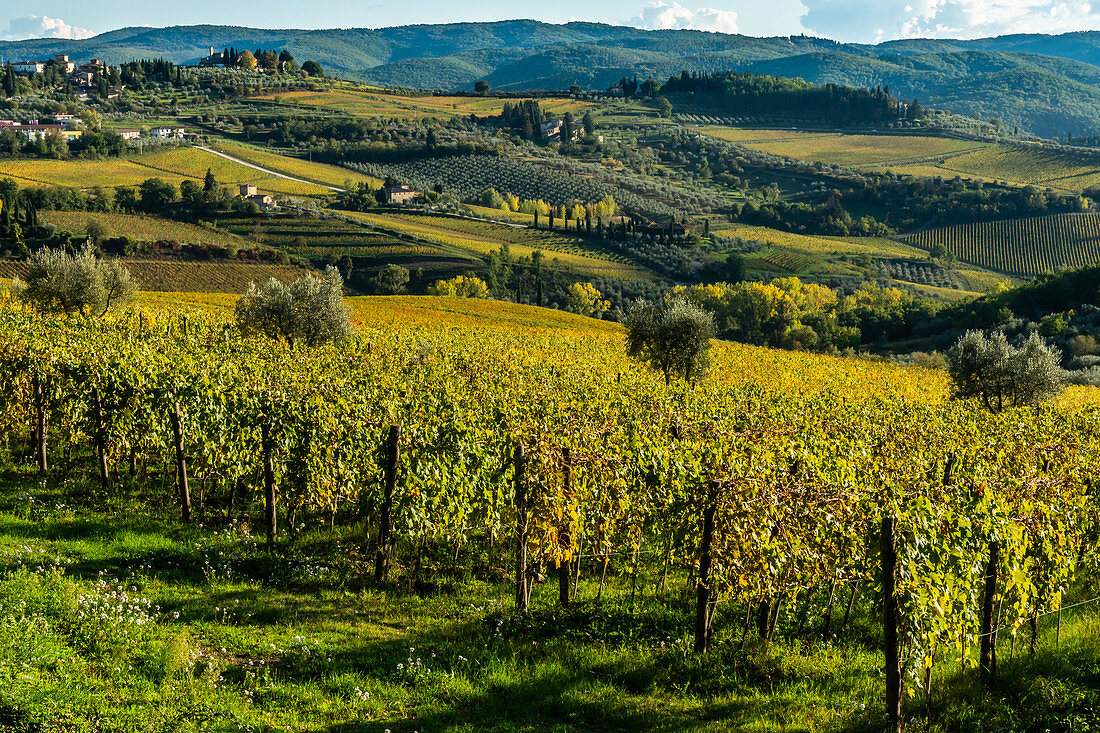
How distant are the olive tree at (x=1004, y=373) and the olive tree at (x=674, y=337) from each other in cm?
1295

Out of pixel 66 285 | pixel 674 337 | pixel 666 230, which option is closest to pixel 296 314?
pixel 66 285

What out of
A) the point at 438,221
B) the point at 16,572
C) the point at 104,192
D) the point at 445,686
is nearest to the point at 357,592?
the point at 445,686

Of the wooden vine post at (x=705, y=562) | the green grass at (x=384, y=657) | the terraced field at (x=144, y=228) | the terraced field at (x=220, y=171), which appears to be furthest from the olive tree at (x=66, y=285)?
the terraced field at (x=220, y=171)

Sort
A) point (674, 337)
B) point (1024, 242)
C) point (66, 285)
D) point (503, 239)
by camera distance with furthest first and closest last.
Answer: point (1024, 242) < point (503, 239) < point (66, 285) < point (674, 337)

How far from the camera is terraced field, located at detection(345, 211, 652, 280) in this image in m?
141

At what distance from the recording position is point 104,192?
13300 centimetres

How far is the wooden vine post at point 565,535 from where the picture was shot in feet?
47.6

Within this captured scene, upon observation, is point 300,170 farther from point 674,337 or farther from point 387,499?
point 387,499

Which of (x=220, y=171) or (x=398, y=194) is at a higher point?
(x=220, y=171)

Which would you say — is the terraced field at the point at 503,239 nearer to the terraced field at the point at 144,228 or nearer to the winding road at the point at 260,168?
the winding road at the point at 260,168

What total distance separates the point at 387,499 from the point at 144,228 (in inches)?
4797

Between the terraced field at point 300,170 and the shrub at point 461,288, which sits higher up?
the terraced field at point 300,170

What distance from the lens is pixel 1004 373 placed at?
122ft

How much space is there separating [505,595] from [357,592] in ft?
A: 9.91
